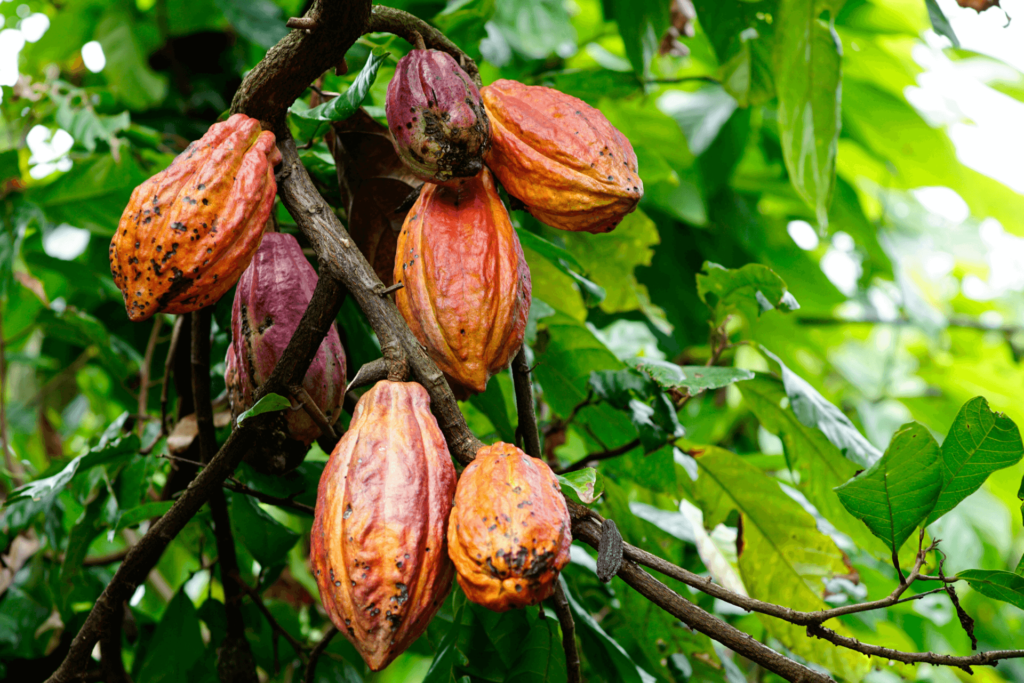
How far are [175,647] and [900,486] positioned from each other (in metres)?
0.90

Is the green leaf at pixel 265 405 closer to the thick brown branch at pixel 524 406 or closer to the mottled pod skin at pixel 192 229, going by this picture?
the mottled pod skin at pixel 192 229

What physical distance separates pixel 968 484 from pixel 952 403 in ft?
6.87

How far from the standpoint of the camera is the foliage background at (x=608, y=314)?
A: 1.01 m

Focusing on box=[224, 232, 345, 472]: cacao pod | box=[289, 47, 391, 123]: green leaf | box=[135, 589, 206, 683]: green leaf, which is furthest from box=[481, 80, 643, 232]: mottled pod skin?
box=[135, 589, 206, 683]: green leaf

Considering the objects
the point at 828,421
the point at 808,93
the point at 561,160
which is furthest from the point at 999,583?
the point at 808,93

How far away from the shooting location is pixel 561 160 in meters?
0.60

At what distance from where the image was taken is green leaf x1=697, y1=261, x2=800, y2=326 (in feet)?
3.22

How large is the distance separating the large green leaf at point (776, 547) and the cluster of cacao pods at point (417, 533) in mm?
658

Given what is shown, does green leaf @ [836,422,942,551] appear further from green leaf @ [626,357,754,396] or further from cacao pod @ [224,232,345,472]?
cacao pod @ [224,232,345,472]

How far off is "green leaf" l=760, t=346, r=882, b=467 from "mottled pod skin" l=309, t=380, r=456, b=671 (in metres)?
0.62

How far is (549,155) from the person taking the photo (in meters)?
0.60

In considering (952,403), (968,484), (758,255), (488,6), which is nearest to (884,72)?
(758,255)

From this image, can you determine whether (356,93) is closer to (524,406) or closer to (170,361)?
(524,406)

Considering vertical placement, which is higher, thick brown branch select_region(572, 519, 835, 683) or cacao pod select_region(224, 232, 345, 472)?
cacao pod select_region(224, 232, 345, 472)
